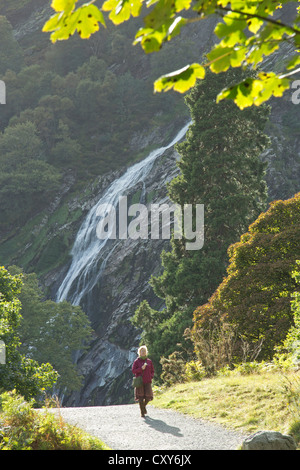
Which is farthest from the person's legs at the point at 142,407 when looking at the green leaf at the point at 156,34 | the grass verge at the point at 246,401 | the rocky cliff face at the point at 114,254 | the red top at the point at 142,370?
the rocky cliff face at the point at 114,254

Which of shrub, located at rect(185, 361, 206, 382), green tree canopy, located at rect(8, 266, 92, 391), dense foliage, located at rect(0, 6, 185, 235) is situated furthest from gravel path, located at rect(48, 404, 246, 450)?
dense foliage, located at rect(0, 6, 185, 235)

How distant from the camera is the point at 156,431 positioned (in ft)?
23.7

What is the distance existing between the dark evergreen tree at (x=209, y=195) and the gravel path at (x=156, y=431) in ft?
25.4

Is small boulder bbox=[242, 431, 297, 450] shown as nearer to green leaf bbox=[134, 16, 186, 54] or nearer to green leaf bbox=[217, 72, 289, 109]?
green leaf bbox=[217, 72, 289, 109]

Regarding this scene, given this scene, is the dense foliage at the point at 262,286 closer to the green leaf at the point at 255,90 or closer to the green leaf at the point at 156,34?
the green leaf at the point at 255,90

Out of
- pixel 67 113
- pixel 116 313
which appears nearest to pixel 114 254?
pixel 116 313

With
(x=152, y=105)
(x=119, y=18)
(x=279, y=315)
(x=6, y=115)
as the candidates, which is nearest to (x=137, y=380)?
(x=279, y=315)

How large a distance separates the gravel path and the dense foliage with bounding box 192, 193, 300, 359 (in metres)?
3.52

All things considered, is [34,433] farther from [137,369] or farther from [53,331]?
[53,331]

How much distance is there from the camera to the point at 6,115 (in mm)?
54750

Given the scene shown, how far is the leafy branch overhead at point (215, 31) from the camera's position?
8.64ft

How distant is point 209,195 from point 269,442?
45.6ft
